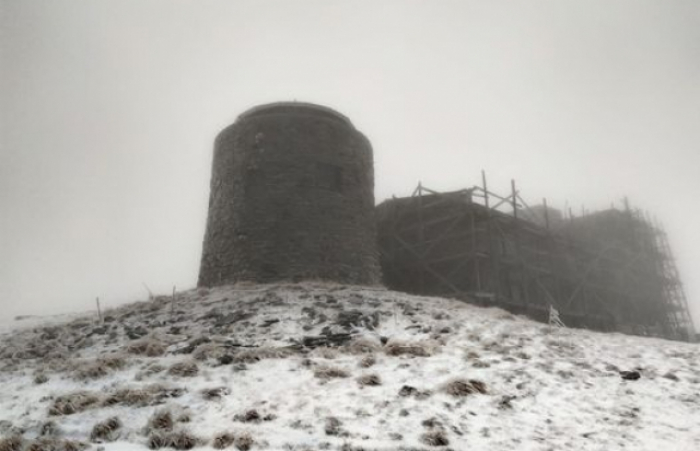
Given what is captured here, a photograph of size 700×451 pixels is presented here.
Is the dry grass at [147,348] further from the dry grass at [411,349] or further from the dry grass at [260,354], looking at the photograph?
the dry grass at [411,349]

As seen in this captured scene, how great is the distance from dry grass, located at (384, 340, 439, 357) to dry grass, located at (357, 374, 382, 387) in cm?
129

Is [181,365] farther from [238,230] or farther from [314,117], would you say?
[314,117]

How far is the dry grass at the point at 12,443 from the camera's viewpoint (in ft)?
22.2

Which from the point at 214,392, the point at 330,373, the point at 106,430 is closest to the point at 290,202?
the point at 330,373

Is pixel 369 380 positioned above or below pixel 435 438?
above

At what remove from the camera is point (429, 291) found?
20.2 meters

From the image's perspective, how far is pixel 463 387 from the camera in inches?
309

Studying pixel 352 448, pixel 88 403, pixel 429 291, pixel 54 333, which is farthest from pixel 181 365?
pixel 429 291

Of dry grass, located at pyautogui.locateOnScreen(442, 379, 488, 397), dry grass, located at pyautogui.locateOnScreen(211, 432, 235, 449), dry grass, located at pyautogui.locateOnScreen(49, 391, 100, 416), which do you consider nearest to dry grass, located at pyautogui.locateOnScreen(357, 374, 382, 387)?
dry grass, located at pyautogui.locateOnScreen(442, 379, 488, 397)

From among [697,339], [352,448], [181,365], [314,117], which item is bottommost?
[697,339]

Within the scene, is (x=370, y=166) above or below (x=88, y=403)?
above

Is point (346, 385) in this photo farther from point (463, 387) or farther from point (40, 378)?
point (40, 378)

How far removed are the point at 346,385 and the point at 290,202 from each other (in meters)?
9.01

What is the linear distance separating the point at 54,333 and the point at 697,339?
3418 centimetres
